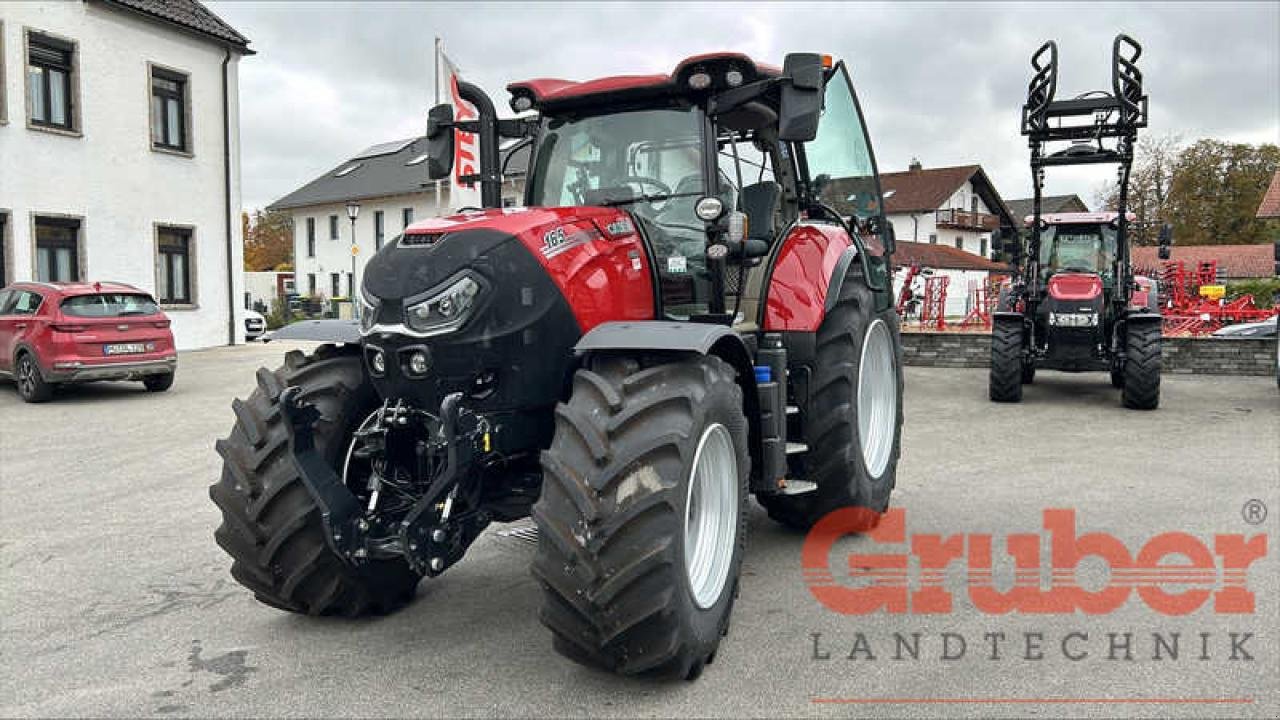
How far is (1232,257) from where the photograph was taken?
57344 millimetres

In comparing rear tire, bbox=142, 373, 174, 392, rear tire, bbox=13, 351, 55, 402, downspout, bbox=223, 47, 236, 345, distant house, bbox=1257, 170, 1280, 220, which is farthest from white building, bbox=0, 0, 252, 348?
distant house, bbox=1257, 170, 1280, 220

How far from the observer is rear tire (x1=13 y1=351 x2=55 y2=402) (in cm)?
1293

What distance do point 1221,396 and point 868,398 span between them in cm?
909

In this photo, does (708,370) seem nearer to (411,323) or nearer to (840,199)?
(411,323)

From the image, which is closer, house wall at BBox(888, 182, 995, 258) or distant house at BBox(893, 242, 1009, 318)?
distant house at BBox(893, 242, 1009, 318)

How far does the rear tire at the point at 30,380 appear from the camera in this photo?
12930mm

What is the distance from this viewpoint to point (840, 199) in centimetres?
616

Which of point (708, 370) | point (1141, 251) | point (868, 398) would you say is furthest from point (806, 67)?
point (1141, 251)

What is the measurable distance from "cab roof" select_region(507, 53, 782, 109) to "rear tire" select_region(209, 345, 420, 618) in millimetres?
1655

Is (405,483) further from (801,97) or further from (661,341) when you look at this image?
(801,97)

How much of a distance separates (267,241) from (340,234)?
108 feet

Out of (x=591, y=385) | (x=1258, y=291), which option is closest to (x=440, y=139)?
(x=591, y=385)

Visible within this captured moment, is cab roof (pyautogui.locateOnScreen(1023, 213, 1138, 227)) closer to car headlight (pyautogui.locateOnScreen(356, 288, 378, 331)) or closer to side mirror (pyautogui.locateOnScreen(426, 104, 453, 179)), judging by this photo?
side mirror (pyautogui.locateOnScreen(426, 104, 453, 179))

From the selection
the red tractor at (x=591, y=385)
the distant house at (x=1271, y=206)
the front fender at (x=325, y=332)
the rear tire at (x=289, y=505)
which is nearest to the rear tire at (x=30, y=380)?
the red tractor at (x=591, y=385)
